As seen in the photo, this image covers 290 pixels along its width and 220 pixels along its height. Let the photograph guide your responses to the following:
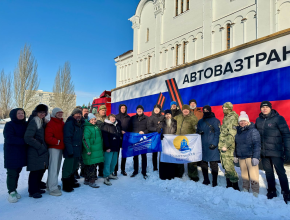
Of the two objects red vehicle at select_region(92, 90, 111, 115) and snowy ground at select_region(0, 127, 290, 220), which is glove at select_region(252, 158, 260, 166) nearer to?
snowy ground at select_region(0, 127, 290, 220)

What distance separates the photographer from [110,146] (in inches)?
197

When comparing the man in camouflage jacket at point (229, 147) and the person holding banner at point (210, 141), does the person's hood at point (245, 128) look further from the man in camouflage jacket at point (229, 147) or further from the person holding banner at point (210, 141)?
the person holding banner at point (210, 141)

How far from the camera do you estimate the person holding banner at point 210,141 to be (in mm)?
4453

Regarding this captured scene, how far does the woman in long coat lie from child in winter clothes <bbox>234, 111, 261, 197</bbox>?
12.5ft

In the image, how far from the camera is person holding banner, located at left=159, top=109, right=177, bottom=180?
5.00m

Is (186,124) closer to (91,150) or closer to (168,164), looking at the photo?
(168,164)

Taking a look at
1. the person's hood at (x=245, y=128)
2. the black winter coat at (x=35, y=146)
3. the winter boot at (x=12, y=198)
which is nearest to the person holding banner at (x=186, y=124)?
the person's hood at (x=245, y=128)

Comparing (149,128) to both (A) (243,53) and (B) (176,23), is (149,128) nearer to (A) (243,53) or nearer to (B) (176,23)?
(A) (243,53)

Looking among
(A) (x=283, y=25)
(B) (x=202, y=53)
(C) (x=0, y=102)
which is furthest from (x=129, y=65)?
(C) (x=0, y=102)

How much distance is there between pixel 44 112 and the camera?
13.3 ft

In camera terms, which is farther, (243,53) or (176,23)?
(176,23)

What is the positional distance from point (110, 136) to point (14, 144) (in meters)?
2.04

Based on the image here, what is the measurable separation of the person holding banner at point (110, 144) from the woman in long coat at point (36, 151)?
141 centimetres

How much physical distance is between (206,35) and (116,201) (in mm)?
11599
